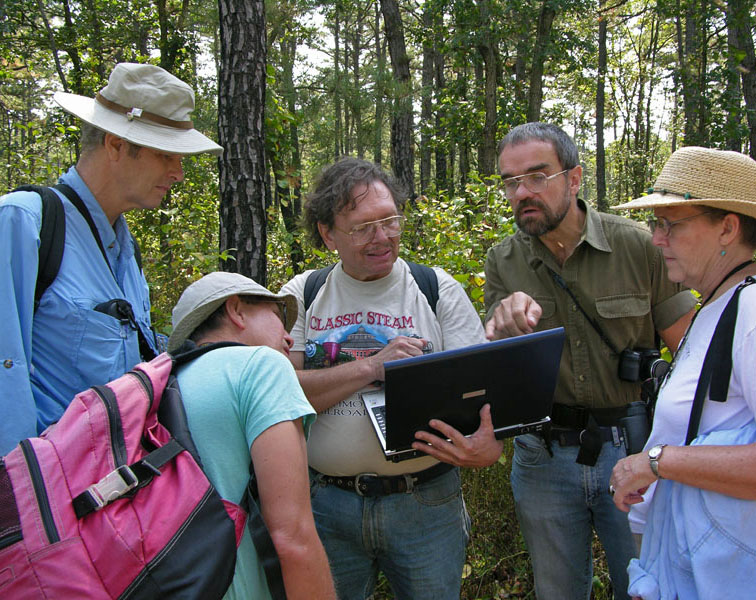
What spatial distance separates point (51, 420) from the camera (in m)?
1.73

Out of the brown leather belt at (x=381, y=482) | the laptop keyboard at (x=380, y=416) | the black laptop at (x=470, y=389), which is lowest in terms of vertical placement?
the brown leather belt at (x=381, y=482)

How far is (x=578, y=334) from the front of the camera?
241 centimetres

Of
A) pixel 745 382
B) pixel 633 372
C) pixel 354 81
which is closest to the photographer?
pixel 745 382

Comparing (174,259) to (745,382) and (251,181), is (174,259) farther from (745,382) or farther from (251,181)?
(745,382)

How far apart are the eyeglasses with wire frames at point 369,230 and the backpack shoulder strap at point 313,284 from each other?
9.5 inches

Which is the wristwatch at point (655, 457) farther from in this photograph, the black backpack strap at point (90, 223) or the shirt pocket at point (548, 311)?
the black backpack strap at point (90, 223)

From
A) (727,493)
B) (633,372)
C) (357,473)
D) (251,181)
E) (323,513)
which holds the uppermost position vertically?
(251,181)

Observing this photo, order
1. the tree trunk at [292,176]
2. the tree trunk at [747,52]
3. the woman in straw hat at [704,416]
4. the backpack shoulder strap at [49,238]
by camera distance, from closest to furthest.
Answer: the woman in straw hat at [704,416], the backpack shoulder strap at [49,238], the tree trunk at [292,176], the tree trunk at [747,52]

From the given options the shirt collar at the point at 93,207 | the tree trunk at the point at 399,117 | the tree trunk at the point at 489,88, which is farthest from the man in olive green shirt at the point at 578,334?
the tree trunk at the point at 489,88

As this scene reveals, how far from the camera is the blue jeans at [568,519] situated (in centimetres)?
234

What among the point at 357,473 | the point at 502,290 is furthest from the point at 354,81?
the point at 357,473

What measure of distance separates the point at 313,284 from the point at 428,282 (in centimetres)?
48

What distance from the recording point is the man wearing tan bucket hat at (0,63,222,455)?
164cm

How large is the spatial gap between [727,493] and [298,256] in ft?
17.6
